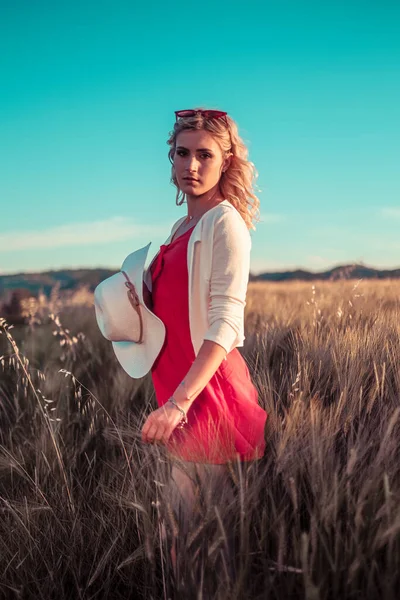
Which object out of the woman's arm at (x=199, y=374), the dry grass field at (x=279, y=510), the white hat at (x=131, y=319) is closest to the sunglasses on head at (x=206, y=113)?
the white hat at (x=131, y=319)

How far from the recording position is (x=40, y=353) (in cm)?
583

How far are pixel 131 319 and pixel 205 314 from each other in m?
0.31

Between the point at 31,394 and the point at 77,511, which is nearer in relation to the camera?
the point at 77,511

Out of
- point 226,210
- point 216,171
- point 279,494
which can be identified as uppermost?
point 216,171

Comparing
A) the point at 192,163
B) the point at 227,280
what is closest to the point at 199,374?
the point at 227,280

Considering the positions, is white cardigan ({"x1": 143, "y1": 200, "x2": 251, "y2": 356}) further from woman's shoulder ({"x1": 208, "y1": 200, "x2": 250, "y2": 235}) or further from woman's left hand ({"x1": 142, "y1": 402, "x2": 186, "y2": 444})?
woman's left hand ({"x1": 142, "y1": 402, "x2": 186, "y2": 444})

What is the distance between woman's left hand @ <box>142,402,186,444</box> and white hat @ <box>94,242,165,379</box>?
34 cm

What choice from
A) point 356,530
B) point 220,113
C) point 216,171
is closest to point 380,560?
point 356,530

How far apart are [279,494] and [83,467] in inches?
70.1

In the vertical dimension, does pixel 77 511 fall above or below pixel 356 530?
below

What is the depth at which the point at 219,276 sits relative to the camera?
161cm

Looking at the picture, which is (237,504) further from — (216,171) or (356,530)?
(216,171)

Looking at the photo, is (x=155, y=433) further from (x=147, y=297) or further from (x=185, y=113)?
(x=185, y=113)

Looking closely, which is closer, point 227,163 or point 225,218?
point 225,218
